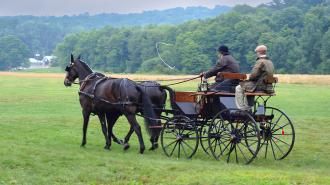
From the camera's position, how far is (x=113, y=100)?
50.4 ft

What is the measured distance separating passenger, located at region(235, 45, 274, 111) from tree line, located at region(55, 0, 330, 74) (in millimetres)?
56461

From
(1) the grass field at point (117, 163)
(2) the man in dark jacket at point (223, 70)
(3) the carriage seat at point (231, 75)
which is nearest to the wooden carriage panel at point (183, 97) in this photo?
(2) the man in dark jacket at point (223, 70)

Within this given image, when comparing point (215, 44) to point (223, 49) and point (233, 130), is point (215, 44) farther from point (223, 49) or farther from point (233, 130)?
point (233, 130)

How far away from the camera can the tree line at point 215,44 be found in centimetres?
9044

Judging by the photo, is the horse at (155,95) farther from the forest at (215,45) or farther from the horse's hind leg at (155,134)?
the forest at (215,45)

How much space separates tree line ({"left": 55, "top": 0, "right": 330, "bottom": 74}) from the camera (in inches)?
3561

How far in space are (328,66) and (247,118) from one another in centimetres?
8116

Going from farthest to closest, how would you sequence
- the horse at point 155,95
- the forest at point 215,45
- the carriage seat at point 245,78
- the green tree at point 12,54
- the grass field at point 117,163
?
the green tree at point 12,54
the forest at point 215,45
the horse at point 155,95
the carriage seat at point 245,78
the grass field at point 117,163

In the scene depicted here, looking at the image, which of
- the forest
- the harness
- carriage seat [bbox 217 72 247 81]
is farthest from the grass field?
the forest

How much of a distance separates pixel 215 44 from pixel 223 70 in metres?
86.4

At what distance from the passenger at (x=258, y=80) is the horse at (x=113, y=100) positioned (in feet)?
8.55

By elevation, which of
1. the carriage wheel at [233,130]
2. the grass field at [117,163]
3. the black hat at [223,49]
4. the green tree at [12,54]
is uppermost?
the black hat at [223,49]

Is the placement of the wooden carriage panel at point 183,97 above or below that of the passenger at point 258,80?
below

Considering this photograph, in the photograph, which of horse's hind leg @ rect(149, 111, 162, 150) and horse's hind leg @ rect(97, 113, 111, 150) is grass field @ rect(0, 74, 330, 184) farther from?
horse's hind leg @ rect(149, 111, 162, 150)
